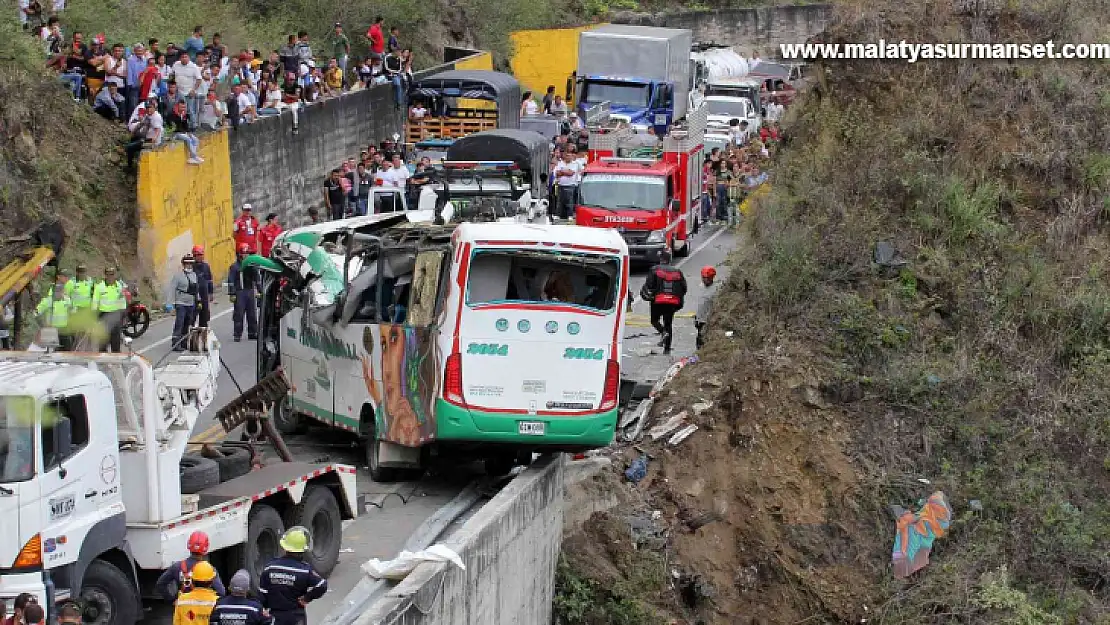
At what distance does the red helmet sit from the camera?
12.7m

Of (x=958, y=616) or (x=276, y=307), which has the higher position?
(x=276, y=307)

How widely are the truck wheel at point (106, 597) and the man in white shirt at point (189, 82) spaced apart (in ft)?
60.5

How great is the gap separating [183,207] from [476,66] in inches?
778

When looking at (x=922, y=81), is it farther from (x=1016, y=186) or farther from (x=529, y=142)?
(x=529, y=142)

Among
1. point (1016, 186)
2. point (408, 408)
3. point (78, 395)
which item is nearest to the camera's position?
point (78, 395)

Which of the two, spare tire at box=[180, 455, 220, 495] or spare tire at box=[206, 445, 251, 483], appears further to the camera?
spare tire at box=[206, 445, 251, 483]

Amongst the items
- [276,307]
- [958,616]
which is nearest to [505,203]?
[276,307]

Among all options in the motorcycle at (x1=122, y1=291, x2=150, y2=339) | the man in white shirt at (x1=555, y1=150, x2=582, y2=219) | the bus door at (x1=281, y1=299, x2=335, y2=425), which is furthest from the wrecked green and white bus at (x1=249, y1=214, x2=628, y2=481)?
the man in white shirt at (x1=555, y1=150, x2=582, y2=219)

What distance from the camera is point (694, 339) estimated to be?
2820 centimetres

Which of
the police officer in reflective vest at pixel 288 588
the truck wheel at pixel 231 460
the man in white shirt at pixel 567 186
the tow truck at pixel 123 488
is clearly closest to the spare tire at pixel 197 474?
the tow truck at pixel 123 488

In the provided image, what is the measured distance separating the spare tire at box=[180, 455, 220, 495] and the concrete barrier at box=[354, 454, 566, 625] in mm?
2195

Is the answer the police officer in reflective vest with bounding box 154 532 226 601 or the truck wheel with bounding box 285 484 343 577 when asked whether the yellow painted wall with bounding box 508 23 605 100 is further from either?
the police officer in reflective vest with bounding box 154 532 226 601

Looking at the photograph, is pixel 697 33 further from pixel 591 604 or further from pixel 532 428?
pixel 532 428

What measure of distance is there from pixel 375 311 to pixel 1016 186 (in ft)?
44.2
